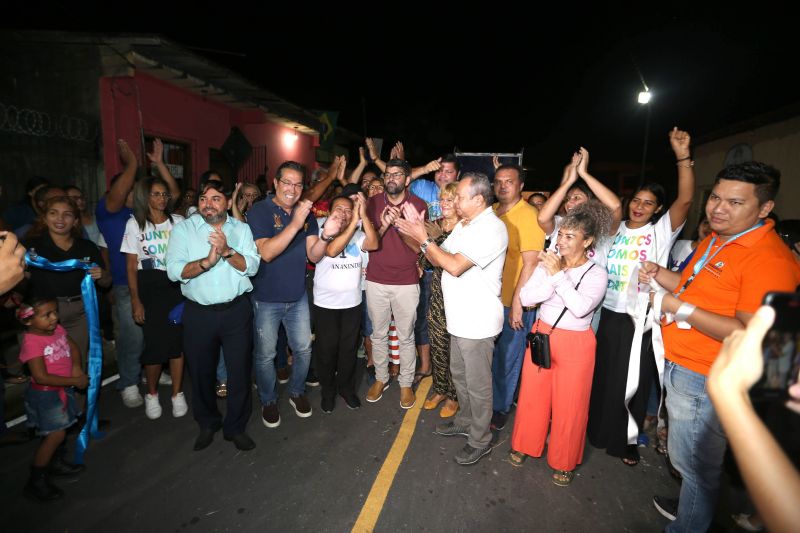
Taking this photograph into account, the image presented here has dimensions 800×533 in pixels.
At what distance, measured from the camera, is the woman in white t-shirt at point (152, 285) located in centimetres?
385

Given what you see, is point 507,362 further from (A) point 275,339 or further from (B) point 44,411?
(B) point 44,411

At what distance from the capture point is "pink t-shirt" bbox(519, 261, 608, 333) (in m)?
2.85

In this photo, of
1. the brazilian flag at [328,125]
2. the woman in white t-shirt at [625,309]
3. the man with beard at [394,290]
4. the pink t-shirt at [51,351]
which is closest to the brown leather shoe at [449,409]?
the man with beard at [394,290]

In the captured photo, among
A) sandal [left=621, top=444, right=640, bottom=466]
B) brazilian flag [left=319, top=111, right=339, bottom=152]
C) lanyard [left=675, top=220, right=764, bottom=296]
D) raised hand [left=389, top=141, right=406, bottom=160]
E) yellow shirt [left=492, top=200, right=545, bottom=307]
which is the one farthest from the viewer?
brazilian flag [left=319, top=111, right=339, bottom=152]

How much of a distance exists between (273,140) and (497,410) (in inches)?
540

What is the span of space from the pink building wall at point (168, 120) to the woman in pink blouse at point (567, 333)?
8538 mm

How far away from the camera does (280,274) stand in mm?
3750

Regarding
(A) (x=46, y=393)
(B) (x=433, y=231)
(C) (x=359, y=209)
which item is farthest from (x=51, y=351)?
(B) (x=433, y=231)

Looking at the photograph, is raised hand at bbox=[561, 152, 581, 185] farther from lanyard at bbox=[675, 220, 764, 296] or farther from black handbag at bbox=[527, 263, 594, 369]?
lanyard at bbox=[675, 220, 764, 296]

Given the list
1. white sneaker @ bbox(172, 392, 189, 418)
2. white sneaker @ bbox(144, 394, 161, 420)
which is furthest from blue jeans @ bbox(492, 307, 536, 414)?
white sneaker @ bbox(144, 394, 161, 420)

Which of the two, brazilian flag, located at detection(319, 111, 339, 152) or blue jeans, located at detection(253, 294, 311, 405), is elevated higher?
brazilian flag, located at detection(319, 111, 339, 152)

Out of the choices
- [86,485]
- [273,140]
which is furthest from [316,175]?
[273,140]

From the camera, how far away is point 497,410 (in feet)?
13.1

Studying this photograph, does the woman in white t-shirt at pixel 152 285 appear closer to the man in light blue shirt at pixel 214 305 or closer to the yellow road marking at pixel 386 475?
the man in light blue shirt at pixel 214 305
